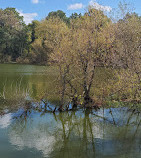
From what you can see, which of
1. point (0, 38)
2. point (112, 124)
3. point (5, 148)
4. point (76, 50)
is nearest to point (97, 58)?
point (76, 50)

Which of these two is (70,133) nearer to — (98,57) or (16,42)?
(98,57)

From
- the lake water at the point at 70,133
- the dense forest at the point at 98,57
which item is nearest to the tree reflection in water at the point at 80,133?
the lake water at the point at 70,133

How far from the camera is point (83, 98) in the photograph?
11.5 metres

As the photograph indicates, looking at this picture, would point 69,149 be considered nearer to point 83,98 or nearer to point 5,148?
point 5,148

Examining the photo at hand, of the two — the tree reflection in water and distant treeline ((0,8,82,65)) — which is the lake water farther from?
distant treeline ((0,8,82,65))

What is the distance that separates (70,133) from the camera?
8602mm

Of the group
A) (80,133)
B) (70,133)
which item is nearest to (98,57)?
(80,133)

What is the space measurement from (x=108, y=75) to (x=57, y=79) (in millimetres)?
3126

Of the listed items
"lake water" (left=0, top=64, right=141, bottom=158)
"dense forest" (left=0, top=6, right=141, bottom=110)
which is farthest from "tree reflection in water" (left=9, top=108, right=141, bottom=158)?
"dense forest" (left=0, top=6, right=141, bottom=110)

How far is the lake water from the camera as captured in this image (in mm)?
6844

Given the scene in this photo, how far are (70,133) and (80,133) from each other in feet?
1.34

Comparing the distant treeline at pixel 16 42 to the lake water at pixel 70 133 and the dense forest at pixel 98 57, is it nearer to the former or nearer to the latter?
the dense forest at pixel 98 57

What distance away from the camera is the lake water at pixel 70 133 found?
269 inches

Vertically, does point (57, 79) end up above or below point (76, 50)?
below
